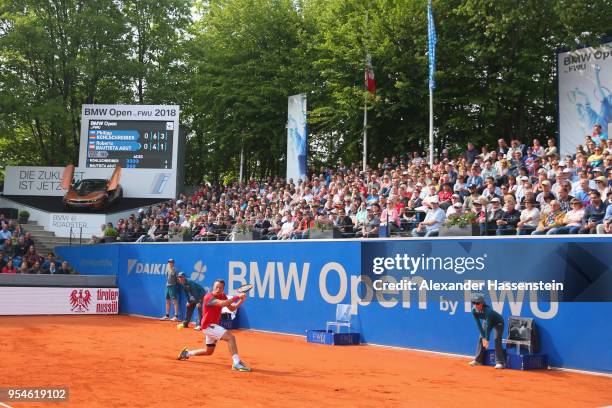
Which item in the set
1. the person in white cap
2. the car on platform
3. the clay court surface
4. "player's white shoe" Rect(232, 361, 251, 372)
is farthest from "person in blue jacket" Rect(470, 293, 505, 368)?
the car on platform

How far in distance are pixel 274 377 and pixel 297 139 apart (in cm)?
2021

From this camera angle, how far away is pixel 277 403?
33.9 ft

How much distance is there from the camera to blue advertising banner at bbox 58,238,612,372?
14.2 meters

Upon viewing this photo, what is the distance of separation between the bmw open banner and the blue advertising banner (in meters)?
10.7

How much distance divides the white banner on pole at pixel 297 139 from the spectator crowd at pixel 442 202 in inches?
59.7

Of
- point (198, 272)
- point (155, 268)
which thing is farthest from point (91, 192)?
point (198, 272)

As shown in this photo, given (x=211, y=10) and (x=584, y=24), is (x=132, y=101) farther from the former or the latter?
(x=584, y=24)

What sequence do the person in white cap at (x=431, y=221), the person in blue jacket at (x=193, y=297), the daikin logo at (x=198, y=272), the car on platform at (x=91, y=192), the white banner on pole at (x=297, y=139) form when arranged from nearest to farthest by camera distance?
the person in white cap at (x=431, y=221)
the person in blue jacket at (x=193, y=297)
the daikin logo at (x=198, y=272)
the white banner on pole at (x=297, y=139)
the car on platform at (x=91, y=192)

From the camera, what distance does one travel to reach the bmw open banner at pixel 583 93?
80.3 feet

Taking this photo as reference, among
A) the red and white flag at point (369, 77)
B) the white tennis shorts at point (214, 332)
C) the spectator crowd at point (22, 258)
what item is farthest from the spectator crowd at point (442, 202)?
the white tennis shorts at point (214, 332)

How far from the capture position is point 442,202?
1894 centimetres

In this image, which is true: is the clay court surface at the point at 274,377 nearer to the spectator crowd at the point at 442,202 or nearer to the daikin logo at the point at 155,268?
the spectator crowd at the point at 442,202

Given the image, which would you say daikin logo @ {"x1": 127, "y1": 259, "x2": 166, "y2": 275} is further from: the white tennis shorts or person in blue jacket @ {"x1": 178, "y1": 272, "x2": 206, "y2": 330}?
the white tennis shorts

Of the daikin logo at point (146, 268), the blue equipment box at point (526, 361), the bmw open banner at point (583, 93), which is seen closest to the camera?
the blue equipment box at point (526, 361)
